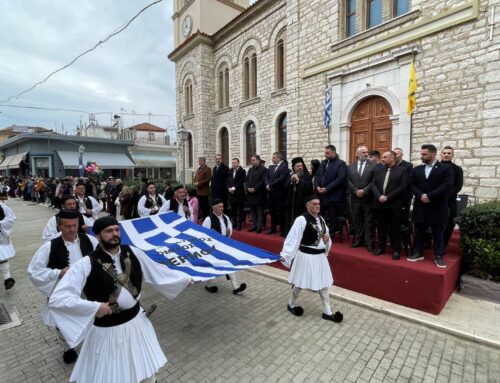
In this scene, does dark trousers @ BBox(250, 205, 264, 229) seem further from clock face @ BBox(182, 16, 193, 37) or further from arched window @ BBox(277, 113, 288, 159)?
clock face @ BBox(182, 16, 193, 37)

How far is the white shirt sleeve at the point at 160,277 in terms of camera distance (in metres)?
2.56

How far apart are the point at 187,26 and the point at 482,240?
792 inches

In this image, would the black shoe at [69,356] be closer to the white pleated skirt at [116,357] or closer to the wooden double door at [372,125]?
the white pleated skirt at [116,357]

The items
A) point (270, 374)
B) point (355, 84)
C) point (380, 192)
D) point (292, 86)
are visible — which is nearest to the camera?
point (270, 374)

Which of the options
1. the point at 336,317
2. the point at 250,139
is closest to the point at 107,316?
the point at 336,317

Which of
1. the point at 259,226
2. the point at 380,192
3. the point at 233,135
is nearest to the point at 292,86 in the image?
the point at 233,135

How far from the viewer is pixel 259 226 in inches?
274

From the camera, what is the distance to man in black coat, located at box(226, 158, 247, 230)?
730 centimetres

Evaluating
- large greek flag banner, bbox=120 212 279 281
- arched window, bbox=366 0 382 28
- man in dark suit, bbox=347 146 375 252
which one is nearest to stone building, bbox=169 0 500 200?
arched window, bbox=366 0 382 28

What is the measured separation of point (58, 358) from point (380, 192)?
5241 mm

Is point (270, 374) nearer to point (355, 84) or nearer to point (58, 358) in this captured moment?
point (58, 358)

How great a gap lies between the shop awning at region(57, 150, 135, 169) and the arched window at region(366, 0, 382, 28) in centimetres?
2710

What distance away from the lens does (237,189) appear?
7305 mm

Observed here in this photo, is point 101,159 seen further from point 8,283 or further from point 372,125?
point 372,125
